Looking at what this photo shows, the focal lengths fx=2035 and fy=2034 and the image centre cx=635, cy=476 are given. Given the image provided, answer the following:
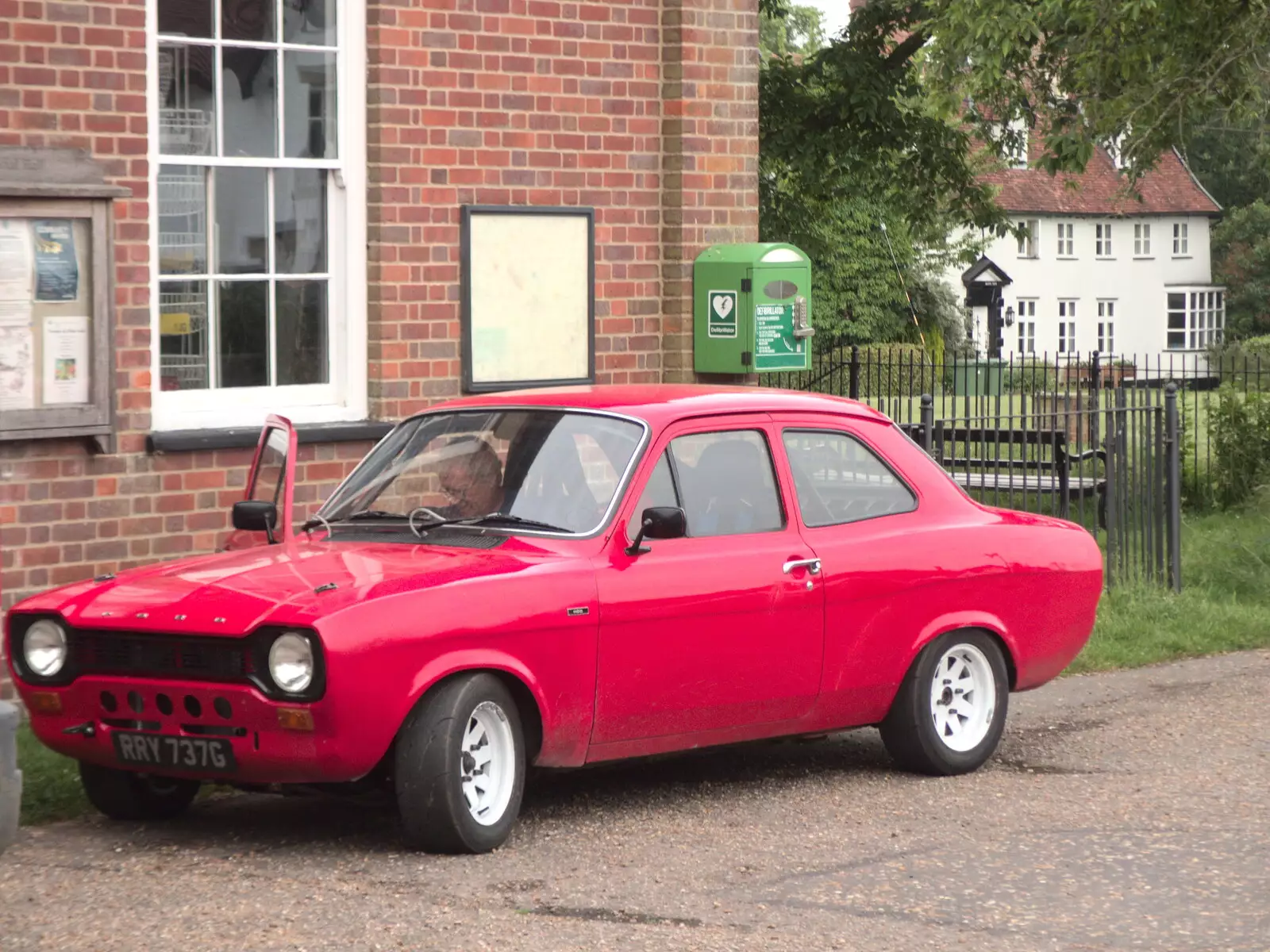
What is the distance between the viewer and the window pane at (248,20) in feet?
32.8

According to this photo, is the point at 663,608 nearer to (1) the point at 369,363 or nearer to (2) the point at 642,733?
(2) the point at 642,733

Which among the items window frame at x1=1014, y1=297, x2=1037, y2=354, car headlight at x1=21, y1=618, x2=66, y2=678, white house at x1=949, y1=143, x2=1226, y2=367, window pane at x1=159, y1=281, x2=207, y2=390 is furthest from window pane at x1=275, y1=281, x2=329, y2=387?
window frame at x1=1014, y1=297, x2=1037, y2=354

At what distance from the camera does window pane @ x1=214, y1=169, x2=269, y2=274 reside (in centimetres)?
1005

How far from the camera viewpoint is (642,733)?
7.05 metres

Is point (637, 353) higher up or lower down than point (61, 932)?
higher up

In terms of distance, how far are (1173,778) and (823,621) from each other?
1.65 metres

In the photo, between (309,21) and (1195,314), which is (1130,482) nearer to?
(309,21)

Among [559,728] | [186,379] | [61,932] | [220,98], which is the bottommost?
[61,932]

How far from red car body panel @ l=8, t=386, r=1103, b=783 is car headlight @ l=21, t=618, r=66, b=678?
0.07 meters

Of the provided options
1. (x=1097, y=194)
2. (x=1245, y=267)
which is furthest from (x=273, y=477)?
(x=1245, y=267)

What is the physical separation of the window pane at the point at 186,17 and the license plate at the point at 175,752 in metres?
4.45

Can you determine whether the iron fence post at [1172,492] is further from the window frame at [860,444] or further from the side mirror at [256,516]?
the side mirror at [256,516]

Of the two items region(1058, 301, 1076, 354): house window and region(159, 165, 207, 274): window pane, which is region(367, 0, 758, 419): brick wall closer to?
region(159, 165, 207, 274): window pane

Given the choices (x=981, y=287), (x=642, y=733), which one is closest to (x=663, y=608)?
(x=642, y=733)
